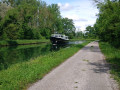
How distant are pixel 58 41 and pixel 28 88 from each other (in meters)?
50.5

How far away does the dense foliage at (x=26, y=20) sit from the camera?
46750 mm

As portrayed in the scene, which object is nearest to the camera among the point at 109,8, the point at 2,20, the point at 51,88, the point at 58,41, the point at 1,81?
the point at 51,88

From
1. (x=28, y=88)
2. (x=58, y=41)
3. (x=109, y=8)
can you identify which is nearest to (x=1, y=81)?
(x=28, y=88)

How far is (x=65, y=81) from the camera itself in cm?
780

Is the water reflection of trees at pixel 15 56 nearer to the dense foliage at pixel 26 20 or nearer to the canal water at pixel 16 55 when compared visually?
the canal water at pixel 16 55

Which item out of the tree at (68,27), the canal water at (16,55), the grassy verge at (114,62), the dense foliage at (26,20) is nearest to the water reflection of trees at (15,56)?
the canal water at (16,55)

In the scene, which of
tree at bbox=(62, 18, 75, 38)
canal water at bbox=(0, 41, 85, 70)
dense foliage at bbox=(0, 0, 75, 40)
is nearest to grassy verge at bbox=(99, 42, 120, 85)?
canal water at bbox=(0, 41, 85, 70)

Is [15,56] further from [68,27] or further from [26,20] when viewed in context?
[68,27]

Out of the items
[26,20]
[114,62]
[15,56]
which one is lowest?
[15,56]

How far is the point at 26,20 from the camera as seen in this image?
2410 inches

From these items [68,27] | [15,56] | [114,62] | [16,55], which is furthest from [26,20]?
[68,27]

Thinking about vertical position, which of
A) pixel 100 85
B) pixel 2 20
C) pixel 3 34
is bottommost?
pixel 100 85

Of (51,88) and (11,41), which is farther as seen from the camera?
(11,41)

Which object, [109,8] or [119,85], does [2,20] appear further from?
[119,85]
